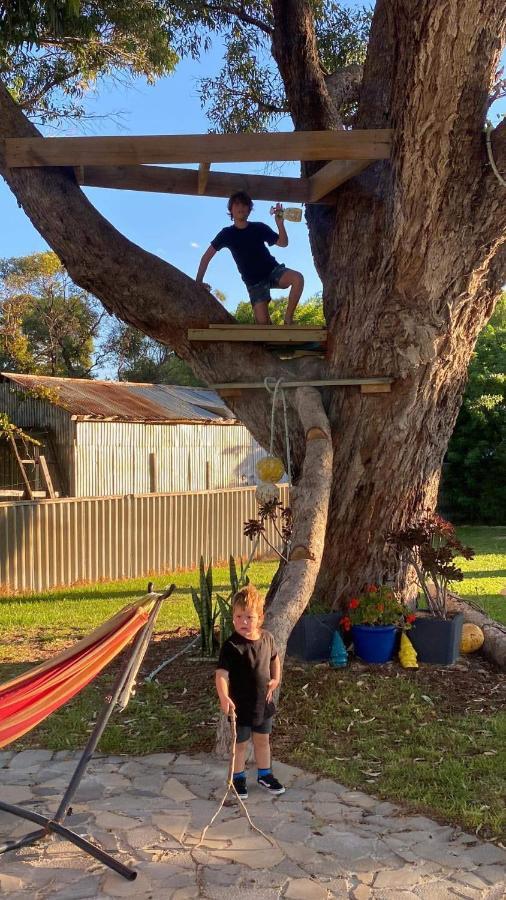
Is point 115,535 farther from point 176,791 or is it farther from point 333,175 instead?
point 176,791

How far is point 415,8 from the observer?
4727 millimetres

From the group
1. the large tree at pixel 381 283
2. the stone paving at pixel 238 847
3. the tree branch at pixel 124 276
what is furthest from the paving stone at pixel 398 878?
the tree branch at pixel 124 276

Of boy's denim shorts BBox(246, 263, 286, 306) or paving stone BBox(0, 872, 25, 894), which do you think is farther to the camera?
boy's denim shorts BBox(246, 263, 286, 306)

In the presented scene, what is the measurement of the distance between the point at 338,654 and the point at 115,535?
24.7ft

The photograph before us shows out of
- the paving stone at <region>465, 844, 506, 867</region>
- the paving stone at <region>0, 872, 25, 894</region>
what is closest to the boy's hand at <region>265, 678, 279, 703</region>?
the paving stone at <region>465, 844, 506, 867</region>

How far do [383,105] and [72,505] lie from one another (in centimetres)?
796

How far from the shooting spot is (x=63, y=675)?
3.24 m

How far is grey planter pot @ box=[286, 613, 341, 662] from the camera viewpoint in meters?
5.61

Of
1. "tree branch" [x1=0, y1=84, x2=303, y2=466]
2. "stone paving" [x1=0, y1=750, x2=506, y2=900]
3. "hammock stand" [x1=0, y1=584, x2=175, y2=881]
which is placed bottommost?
"stone paving" [x1=0, y1=750, x2=506, y2=900]

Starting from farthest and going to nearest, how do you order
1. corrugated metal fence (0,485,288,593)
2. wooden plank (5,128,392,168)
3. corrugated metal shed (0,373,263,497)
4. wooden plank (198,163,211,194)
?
corrugated metal shed (0,373,263,497), corrugated metal fence (0,485,288,593), wooden plank (198,163,211,194), wooden plank (5,128,392,168)

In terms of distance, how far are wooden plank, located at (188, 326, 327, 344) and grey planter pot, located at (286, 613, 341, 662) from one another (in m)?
1.95

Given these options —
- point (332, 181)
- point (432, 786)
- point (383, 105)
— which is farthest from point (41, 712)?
point (383, 105)

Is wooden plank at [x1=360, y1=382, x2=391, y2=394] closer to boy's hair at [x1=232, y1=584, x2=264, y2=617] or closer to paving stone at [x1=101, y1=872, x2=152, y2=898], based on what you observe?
boy's hair at [x1=232, y1=584, x2=264, y2=617]

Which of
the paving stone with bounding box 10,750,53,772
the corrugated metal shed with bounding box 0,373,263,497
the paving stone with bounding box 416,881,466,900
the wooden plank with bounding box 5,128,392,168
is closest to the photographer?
the paving stone with bounding box 416,881,466,900
